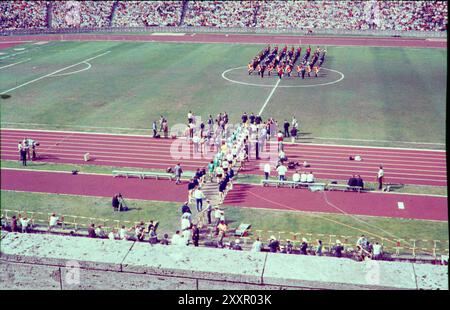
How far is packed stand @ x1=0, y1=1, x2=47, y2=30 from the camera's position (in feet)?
149

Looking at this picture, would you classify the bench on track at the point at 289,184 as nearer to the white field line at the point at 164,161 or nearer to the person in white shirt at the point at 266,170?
the person in white shirt at the point at 266,170

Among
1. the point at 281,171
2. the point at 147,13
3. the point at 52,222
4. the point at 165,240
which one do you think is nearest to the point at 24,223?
the point at 52,222

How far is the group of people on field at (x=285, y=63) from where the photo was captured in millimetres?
50312

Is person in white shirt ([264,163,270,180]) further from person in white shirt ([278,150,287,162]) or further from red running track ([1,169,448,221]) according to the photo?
person in white shirt ([278,150,287,162])

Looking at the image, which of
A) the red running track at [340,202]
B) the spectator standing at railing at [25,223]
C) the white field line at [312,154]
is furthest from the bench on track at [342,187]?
the spectator standing at railing at [25,223]

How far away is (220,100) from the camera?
139 ft

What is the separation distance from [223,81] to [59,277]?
43.5 meters

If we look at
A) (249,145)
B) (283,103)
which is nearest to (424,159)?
(249,145)

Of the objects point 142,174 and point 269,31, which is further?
point 269,31

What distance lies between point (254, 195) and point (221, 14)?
59191 mm

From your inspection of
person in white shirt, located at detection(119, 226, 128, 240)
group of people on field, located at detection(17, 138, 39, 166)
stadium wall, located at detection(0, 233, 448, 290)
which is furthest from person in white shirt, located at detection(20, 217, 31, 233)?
stadium wall, located at detection(0, 233, 448, 290)

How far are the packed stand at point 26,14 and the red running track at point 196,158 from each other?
11.3 metres

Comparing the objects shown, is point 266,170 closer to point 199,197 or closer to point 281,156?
point 281,156
